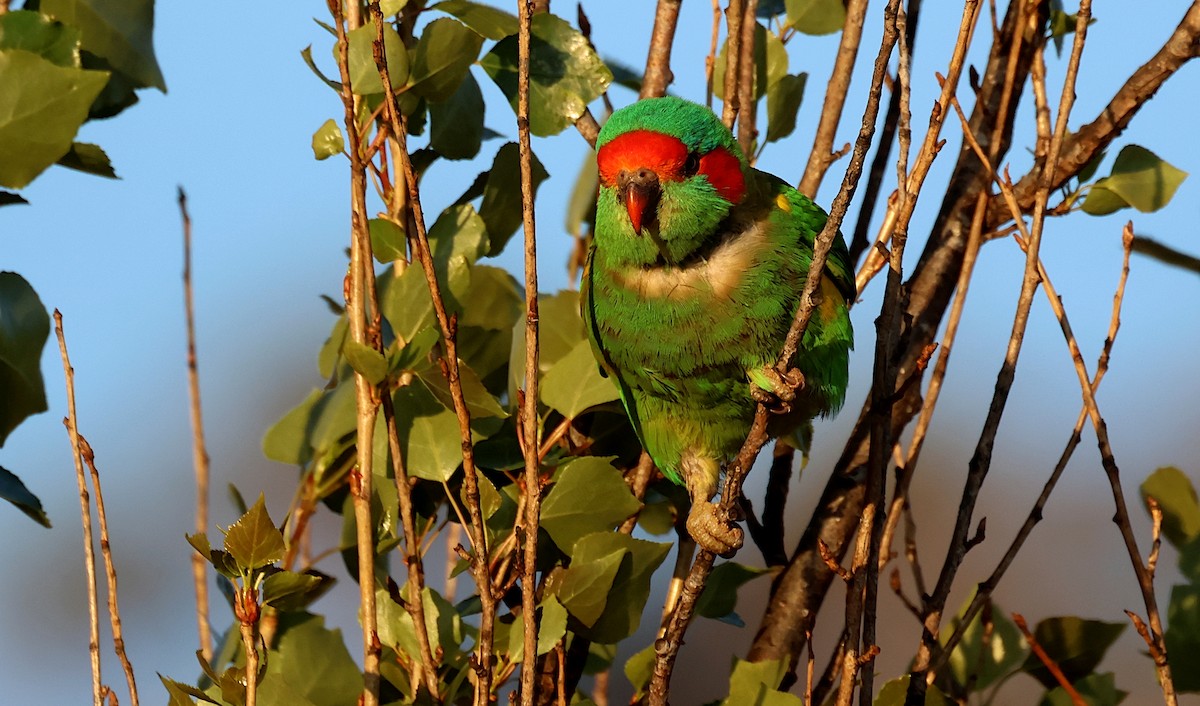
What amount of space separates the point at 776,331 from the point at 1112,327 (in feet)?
1.88

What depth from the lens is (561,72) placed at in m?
2.08

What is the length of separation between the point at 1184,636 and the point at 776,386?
0.82m

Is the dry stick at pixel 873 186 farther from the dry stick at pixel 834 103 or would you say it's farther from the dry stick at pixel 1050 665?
the dry stick at pixel 1050 665

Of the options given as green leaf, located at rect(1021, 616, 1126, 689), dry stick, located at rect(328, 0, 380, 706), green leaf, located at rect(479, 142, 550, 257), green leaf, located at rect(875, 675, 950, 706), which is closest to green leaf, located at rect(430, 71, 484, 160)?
green leaf, located at rect(479, 142, 550, 257)

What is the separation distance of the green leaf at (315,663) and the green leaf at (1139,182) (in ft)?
5.35

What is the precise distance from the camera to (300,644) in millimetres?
1881

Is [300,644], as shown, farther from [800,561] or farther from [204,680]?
[800,561]

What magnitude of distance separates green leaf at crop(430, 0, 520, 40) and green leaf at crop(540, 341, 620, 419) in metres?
0.59

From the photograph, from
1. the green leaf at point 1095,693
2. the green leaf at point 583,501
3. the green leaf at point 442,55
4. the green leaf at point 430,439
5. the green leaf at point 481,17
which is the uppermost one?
the green leaf at point 481,17

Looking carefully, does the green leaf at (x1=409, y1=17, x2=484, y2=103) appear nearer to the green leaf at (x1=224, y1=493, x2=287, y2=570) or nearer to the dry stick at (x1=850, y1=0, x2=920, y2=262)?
the green leaf at (x1=224, y1=493, x2=287, y2=570)

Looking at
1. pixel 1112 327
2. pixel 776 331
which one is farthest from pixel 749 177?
pixel 1112 327

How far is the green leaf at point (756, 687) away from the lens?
1.78 m

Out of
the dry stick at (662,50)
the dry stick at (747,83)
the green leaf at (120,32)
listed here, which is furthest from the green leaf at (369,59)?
the dry stick at (747,83)

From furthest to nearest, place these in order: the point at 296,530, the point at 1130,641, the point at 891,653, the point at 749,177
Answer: the point at 891,653
the point at 1130,641
the point at 749,177
the point at 296,530
